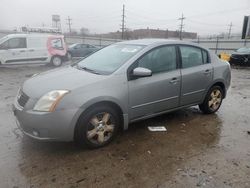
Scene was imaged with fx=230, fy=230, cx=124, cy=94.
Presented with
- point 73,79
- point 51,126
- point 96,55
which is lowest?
point 51,126

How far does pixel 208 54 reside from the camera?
4816 millimetres

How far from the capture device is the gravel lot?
2.72 meters

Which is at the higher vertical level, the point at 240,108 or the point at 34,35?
the point at 34,35

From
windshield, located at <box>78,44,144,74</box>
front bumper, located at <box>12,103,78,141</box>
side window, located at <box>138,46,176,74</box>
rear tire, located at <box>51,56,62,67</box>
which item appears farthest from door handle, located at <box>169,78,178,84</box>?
rear tire, located at <box>51,56,62,67</box>

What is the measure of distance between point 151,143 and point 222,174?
114 cm

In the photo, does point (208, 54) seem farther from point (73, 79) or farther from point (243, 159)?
point (73, 79)

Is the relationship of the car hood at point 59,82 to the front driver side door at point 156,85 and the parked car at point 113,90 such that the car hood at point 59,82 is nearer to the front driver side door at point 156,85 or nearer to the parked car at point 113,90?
the parked car at point 113,90

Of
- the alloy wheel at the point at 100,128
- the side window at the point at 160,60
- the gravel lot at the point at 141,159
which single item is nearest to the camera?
the gravel lot at the point at 141,159

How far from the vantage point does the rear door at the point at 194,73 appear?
4297mm

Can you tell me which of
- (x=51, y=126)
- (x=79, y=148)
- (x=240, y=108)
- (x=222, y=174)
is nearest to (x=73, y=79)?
(x=51, y=126)

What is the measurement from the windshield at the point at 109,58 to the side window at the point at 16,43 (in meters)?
9.31

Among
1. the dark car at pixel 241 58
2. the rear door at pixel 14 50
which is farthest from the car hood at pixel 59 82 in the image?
the dark car at pixel 241 58

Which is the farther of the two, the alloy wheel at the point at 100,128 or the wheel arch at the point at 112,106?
the alloy wheel at the point at 100,128

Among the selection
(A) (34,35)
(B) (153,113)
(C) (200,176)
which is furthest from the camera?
(A) (34,35)
